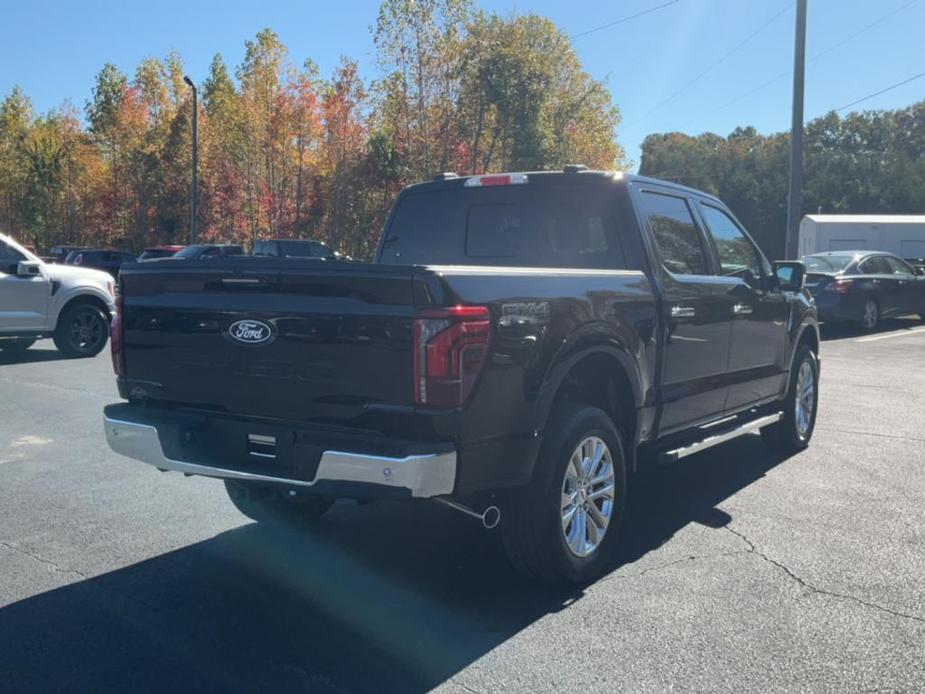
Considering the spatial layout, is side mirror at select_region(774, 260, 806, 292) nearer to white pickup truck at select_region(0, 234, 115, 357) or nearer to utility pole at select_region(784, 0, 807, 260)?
white pickup truck at select_region(0, 234, 115, 357)

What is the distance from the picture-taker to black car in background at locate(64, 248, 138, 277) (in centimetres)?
3183

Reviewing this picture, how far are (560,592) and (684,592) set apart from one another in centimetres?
58

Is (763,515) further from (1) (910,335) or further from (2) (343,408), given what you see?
(1) (910,335)

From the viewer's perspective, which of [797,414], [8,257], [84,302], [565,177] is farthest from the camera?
[84,302]

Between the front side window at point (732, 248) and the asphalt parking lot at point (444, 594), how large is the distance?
1459 mm

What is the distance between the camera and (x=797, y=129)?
19.2m

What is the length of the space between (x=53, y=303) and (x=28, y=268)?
0.63m

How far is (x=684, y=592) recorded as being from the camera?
13.7 ft

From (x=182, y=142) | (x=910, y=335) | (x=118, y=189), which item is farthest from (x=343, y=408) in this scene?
(x=118, y=189)

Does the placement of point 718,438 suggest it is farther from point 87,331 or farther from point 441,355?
point 87,331

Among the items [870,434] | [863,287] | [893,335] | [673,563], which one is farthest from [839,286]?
[673,563]

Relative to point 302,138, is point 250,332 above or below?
below

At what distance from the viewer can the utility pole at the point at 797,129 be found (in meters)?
18.8

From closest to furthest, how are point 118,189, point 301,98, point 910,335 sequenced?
point 910,335 → point 301,98 → point 118,189
